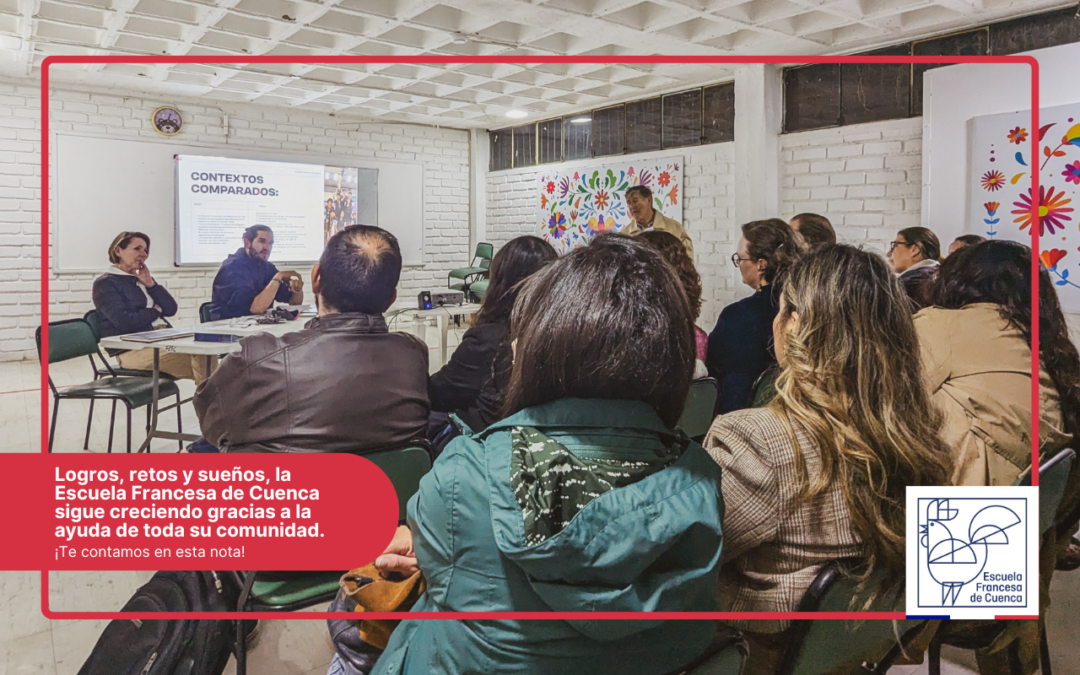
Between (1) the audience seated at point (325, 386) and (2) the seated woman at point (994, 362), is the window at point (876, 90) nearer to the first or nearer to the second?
(2) the seated woman at point (994, 362)

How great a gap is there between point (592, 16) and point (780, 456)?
10.0ft

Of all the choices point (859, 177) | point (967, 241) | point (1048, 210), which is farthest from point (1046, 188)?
point (967, 241)

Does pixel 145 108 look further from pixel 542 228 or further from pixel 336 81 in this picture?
pixel 542 228

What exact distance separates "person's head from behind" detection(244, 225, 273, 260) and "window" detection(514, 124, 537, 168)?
100 centimetres

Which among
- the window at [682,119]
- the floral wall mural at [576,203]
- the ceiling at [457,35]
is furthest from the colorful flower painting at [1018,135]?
the window at [682,119]

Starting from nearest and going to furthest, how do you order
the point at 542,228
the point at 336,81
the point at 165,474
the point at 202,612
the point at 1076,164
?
the point at 165,474, the point at 202,612, the point at 542,228, the point at 1076,164, the point at 336,81

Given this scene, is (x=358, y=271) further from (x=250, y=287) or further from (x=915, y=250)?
(x=915, y=250)

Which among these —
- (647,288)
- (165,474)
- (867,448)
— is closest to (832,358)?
(867,448)

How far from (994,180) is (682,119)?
2271 mm

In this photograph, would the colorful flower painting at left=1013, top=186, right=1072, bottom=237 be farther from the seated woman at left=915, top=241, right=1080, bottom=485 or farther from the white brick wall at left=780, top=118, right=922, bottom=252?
the seated woman at left=915, top=241, right=1080, bottom=485

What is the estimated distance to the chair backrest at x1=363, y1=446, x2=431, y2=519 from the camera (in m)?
1.13

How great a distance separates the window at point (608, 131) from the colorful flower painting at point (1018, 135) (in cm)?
276

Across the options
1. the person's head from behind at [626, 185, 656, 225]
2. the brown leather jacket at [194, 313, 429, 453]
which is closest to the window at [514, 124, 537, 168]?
the person's head from behind at [626, 185, 656, 225]

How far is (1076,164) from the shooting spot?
272cm
